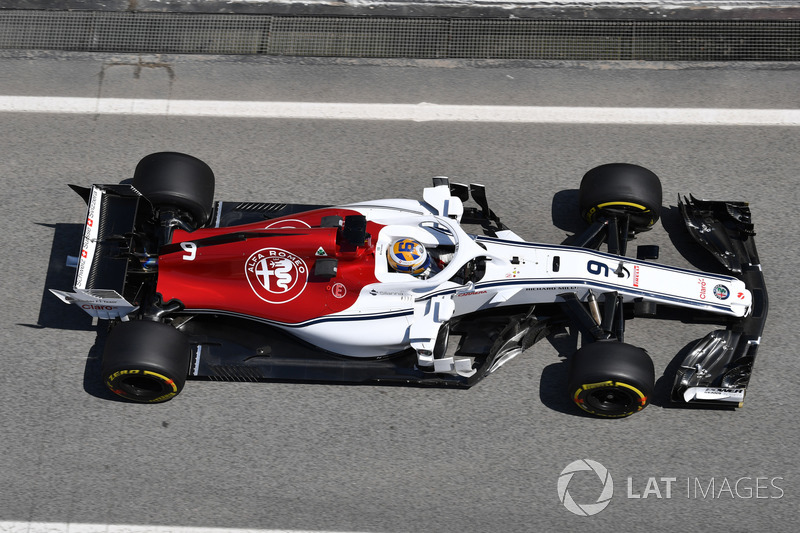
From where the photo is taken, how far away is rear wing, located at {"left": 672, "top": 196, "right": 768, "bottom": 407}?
760 cm

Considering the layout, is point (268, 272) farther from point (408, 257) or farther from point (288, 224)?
Answer: point (408, 257)

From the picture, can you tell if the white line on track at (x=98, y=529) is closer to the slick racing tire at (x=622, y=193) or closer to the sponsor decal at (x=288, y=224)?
the sponsor decal at (x=288, y=224)

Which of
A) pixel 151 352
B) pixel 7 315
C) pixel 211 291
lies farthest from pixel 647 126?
pixel 7 315

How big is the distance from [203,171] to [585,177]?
12.0 feet

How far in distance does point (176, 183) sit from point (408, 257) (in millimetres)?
2347

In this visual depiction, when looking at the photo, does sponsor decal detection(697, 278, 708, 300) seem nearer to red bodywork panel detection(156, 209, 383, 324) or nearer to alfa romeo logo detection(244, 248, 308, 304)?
red bodywork panel detection(156, 209, 383, 324)

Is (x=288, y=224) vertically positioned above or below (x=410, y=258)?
above

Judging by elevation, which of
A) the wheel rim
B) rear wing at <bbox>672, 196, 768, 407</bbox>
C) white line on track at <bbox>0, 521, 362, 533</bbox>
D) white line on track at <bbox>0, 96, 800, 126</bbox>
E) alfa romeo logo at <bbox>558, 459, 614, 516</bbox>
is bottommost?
white line on track at <bbox>0, 521, 362, 533</bbox>

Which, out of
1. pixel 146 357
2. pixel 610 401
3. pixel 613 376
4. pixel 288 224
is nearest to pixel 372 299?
pixel 288 224

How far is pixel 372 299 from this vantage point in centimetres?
765

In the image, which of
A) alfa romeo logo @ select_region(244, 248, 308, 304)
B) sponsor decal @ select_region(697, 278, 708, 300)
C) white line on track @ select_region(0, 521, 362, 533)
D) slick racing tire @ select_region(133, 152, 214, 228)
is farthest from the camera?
slick racing tire @ select_region(133, 152, 214, 228)

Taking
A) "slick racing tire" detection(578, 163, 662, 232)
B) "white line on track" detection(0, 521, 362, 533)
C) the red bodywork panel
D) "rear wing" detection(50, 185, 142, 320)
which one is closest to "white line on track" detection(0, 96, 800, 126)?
"slick racing tire" detection(578, 163, 662, 232)

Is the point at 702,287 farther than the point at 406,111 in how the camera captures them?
No

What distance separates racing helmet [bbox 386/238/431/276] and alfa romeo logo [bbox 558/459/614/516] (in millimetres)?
2169
